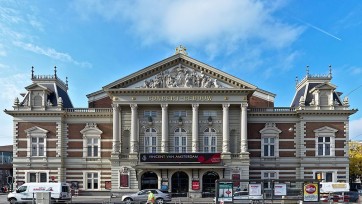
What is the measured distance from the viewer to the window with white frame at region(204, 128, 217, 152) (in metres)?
56.7

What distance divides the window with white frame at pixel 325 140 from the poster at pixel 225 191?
2867 cm

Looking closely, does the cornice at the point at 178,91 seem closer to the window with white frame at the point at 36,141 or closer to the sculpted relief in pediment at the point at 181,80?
the sculpted relief in pediment at the point at 181,80

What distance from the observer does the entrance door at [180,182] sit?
55562mm

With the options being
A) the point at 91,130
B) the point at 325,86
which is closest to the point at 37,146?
the point at 91,130

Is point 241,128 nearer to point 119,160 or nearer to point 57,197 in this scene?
point 119,160

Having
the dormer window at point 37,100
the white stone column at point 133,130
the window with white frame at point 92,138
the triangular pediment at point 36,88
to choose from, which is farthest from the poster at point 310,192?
the dormer window at point 37,100

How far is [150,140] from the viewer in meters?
57.0

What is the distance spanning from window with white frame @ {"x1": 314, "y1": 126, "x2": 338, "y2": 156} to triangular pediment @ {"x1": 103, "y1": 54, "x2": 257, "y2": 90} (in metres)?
11.4

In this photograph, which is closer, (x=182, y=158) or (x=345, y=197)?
(x=345, y=197)

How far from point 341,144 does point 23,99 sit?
4351 cm

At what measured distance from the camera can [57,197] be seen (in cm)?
4369

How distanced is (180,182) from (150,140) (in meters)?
6.74

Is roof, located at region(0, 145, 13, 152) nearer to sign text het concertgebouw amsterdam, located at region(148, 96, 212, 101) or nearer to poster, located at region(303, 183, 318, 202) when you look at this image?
sign text het concertgebouw amsterdam, located at region(148, 96, 212, 101)

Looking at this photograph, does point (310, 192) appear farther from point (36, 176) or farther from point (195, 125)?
point (36, 176)
